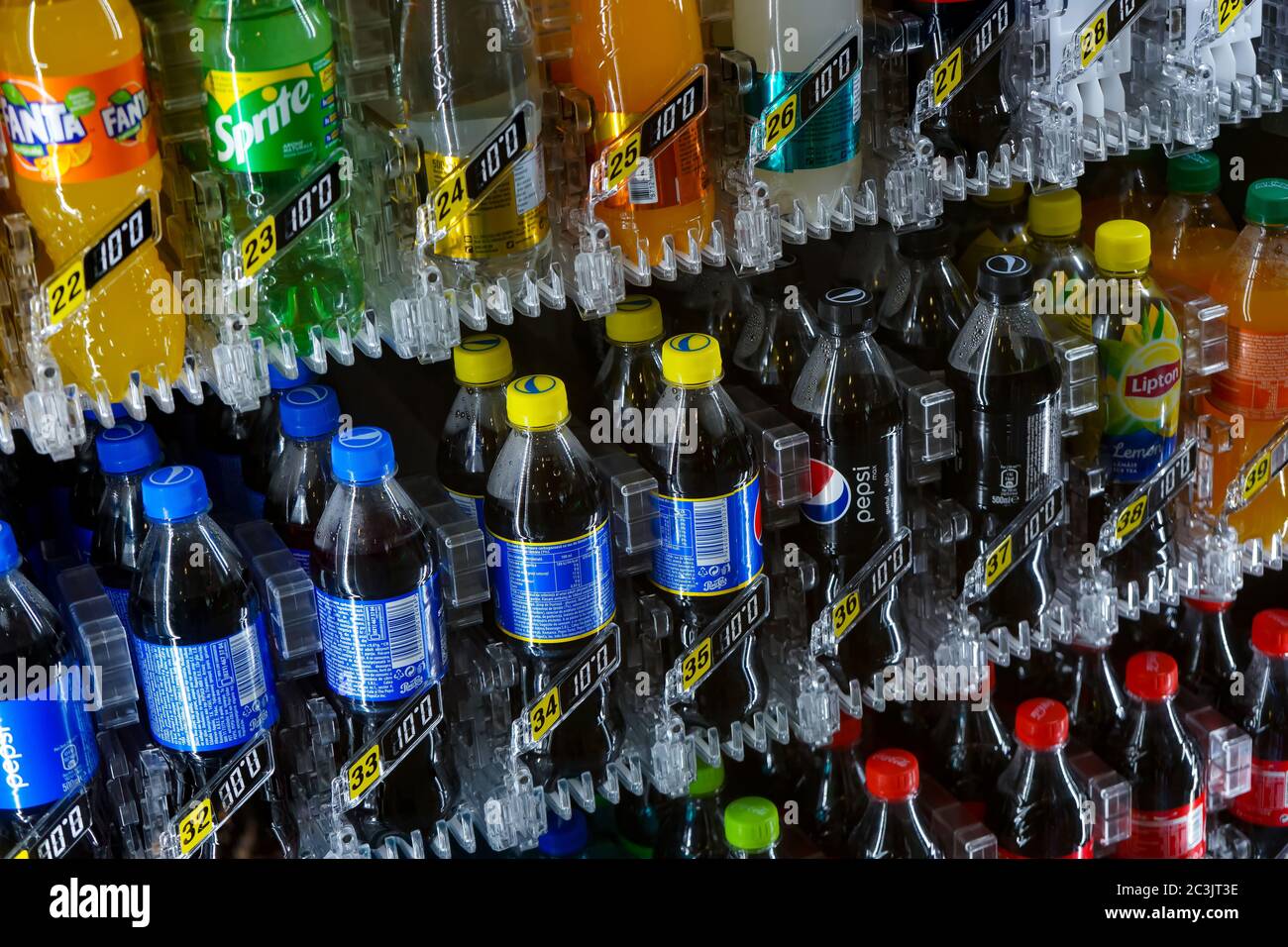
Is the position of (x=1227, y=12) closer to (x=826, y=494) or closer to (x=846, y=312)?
(x=846, y=312)

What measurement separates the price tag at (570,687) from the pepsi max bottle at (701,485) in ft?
0.37

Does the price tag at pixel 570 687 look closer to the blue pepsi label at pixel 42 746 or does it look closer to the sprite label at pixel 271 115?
the blue pepsi label at pixel 42 746

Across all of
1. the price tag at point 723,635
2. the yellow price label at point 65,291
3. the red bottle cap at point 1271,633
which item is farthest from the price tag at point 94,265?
the red bottle cap at point 1271,633

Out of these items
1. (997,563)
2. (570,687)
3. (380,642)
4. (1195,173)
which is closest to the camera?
(380,642)

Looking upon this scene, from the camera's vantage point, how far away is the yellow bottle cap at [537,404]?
5.79 ft

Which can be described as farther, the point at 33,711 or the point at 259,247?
the point at 33,711

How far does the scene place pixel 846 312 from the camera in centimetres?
193

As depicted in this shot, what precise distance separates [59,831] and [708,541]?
2.62 ft

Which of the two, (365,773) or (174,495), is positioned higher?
(174,495)

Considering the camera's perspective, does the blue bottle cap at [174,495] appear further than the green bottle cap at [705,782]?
No

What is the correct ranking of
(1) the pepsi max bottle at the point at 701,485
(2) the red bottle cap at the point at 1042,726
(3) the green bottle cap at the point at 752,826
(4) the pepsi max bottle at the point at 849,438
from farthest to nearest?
1. (2) the red bottle cap at the point at 1042,726
2. (3) the green bottle cap at the point at 752,826
3. (4) the pepsi max bottle at the point at 849,438
4. (1) the pepsi max bottle at the point at 701,485

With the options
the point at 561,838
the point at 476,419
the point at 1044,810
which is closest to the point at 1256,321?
the point at 1044,810

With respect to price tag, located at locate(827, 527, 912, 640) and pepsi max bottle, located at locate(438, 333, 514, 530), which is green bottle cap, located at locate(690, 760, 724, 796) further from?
pepsi max bottle, located at locate(438, 333, 514, 530)

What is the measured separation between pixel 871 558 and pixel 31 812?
1.05m
